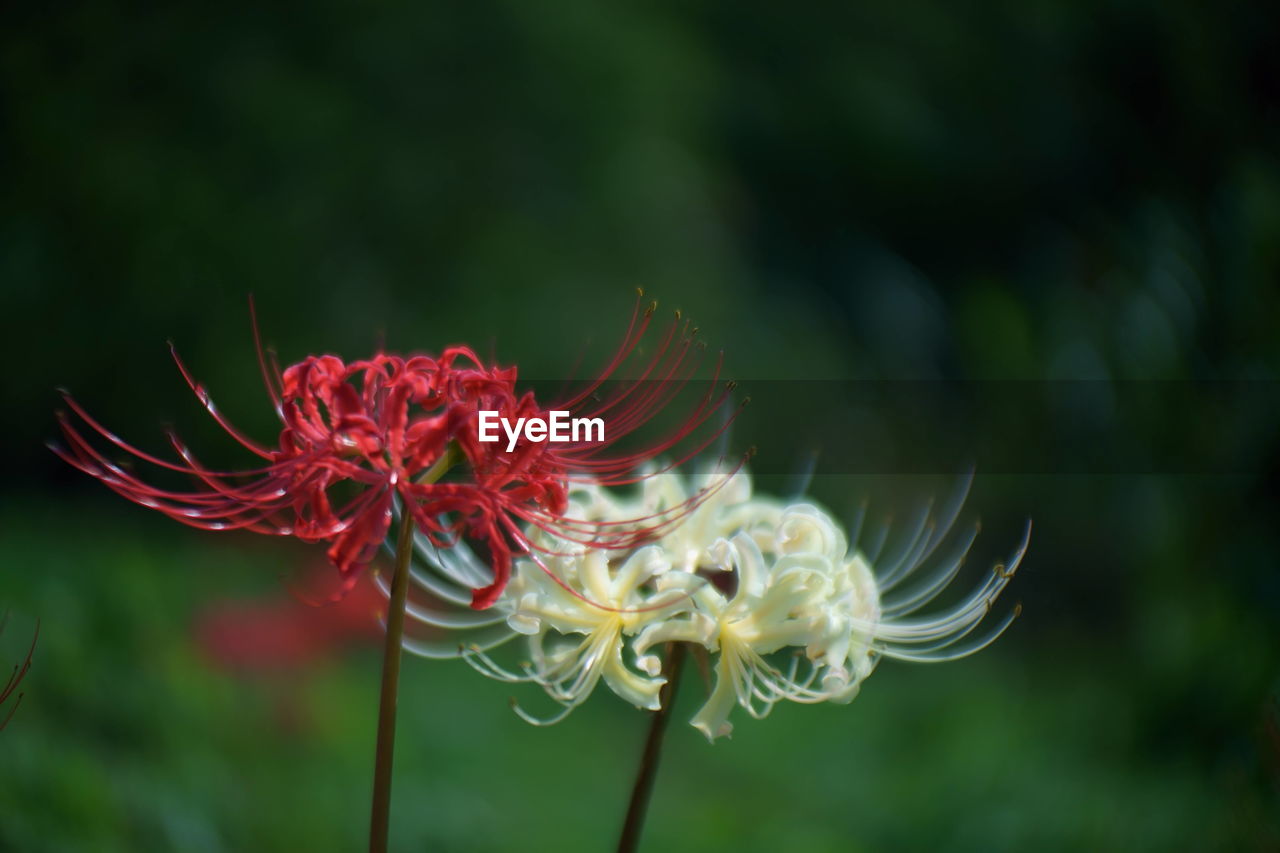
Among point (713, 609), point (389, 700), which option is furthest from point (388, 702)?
point (713, 609)

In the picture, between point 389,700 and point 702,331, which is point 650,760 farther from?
point 702,331

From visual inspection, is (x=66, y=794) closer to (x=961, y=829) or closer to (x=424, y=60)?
(x=961, y=829)

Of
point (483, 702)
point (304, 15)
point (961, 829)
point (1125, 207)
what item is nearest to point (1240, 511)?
point (961, 829)

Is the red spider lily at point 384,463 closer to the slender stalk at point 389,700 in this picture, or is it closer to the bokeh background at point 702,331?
the slender stalk at point 389,700

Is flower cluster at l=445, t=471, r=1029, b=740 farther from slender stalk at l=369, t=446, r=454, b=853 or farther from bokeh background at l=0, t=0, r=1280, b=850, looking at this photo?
bokeh background at l=0, t=0, r=1280, b=850

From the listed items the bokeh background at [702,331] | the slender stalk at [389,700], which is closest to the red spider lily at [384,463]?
the slender stalk at [389,700]

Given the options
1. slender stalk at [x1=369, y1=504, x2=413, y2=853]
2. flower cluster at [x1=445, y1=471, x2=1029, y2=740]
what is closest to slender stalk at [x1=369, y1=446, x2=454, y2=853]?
slender stalk at [x1=369, y1=504, x2=413, y2=853]
